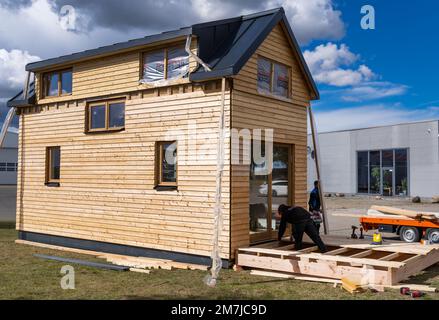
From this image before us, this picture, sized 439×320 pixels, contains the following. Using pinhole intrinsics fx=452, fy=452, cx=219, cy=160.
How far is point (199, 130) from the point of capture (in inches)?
445

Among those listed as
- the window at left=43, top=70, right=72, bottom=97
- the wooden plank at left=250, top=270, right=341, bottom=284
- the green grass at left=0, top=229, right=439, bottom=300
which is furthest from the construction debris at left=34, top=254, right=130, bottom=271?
the window at left=43, top=70, right=72, bottom=97

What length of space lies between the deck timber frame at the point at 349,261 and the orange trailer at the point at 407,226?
4.31 meters

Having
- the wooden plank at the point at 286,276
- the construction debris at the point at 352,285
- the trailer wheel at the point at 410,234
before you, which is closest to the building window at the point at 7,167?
the trailer wheel at the point at 410,234

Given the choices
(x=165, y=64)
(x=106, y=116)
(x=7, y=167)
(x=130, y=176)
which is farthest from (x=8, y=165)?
(x=165, y=64)

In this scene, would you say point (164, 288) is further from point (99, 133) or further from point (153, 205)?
point (99, 133)

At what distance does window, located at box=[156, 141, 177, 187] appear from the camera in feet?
39.0

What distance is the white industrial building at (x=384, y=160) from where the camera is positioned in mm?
36531

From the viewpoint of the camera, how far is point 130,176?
41.9 ft

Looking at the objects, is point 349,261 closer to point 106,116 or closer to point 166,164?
point 166,164

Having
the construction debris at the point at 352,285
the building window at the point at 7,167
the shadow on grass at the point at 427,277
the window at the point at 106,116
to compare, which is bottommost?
the shadow on grass at the point at 427,277

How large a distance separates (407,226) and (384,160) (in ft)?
82.8

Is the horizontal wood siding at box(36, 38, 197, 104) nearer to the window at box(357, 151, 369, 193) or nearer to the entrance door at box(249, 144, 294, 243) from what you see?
the entrance door at box(249, 144, 294, 243)

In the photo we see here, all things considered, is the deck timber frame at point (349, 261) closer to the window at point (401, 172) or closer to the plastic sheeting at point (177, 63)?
the plastic sheeting at point (177, 63)
